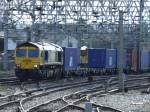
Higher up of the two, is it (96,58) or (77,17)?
(77,17)

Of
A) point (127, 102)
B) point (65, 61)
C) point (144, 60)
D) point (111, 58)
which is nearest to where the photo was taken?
point (127, 102)

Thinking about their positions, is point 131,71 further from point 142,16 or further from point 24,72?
point 24,72

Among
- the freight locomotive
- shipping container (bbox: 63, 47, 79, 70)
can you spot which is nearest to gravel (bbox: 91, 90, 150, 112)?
the freight locomotive

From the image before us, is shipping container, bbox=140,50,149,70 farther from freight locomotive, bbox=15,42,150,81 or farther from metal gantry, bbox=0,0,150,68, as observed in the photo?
metal gantry, bbox=0,0,150,68

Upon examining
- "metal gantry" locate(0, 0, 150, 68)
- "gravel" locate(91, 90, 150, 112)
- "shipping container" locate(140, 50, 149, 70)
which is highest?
"metal gantry" locate(0, 0, 150, 68)

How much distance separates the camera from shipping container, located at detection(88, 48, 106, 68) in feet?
162

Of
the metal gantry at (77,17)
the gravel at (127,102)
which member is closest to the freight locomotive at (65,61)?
the metal gantry at (77,17)

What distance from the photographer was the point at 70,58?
43281 millimetres

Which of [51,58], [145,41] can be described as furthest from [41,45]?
[145,41]

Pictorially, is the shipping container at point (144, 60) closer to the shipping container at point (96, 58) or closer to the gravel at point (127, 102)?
the shipping container at point (96, 58)

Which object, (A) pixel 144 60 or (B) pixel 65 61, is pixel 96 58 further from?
(A) pixel 144 60

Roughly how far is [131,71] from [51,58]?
62.4ft

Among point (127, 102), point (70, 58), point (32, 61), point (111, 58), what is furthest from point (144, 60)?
point (127, 102)

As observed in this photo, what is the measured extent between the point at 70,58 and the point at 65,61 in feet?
3.58
